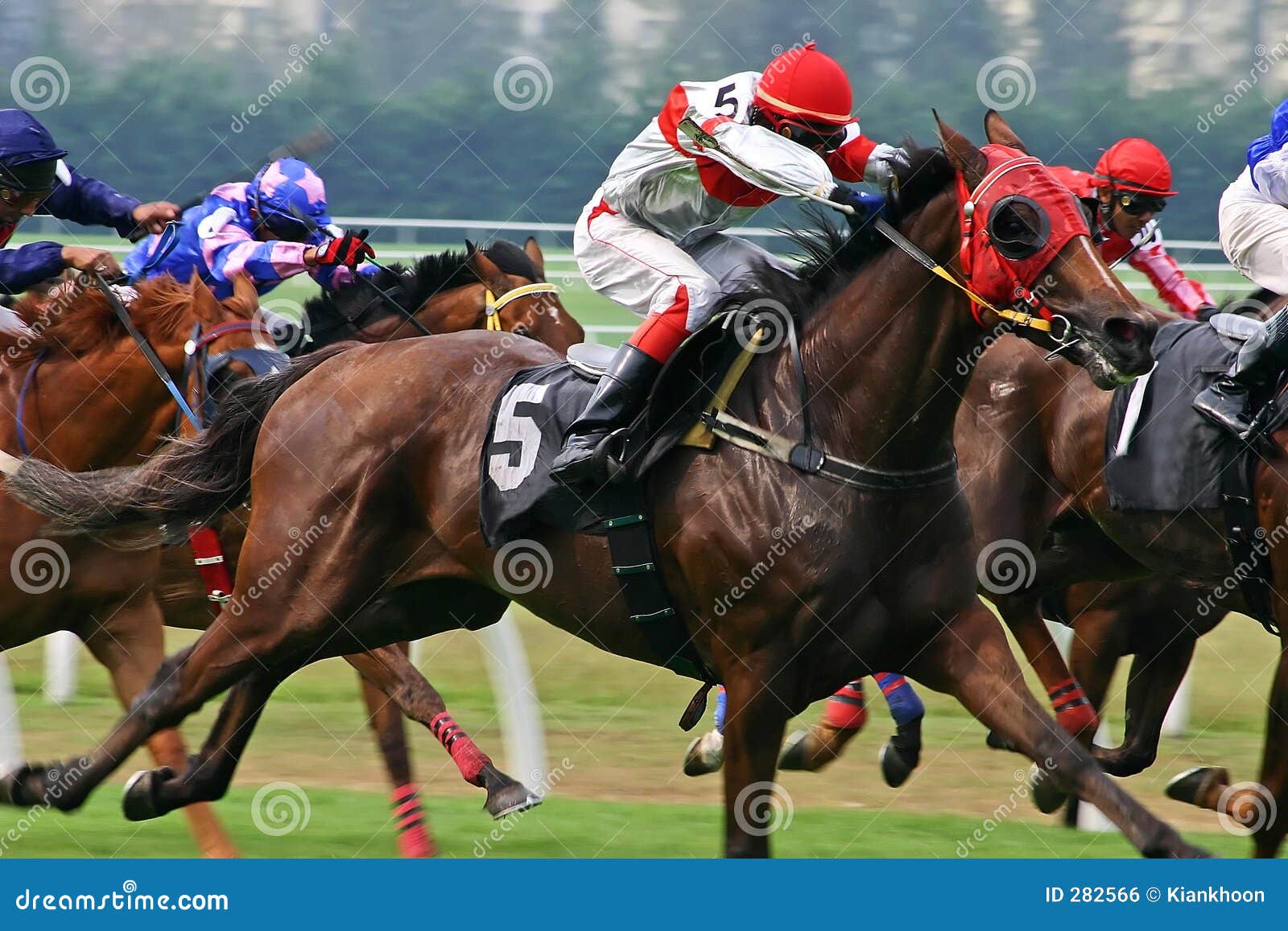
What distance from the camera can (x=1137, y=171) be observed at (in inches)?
218

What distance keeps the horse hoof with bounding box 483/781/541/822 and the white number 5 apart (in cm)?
98

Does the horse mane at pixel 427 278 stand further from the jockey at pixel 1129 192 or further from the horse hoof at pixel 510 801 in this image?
the horse hoof at pixel 510 801

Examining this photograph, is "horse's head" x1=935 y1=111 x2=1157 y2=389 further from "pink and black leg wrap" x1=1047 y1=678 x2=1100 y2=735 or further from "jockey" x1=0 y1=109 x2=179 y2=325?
"jockey" x1=0 y1=109 x2=179 y2=325

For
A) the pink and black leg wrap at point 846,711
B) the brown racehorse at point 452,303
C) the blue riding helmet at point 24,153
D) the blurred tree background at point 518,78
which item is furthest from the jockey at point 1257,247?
the blurred tree background at point 518,78

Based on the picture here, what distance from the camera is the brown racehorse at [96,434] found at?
15.1 ft

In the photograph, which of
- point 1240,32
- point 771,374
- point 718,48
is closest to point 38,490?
point 771,374

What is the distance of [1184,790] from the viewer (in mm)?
4703

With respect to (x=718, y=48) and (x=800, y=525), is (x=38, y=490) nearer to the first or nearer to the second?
(x=800, y=525)

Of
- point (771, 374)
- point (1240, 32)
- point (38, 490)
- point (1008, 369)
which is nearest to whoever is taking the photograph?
point (771, 374)

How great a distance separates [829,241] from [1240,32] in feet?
41.4

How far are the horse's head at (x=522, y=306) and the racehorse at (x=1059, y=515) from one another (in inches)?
71.4

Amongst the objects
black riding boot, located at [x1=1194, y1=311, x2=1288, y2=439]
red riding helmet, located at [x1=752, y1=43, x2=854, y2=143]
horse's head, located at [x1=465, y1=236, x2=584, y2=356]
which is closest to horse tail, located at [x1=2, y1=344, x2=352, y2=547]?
red riding helmet, located at [x1=752, y1=43, x2=854, y2=143]

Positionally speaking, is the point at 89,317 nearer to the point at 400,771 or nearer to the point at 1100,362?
the point at 400,771

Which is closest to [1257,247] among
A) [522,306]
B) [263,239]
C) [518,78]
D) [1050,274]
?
[1050,274]
